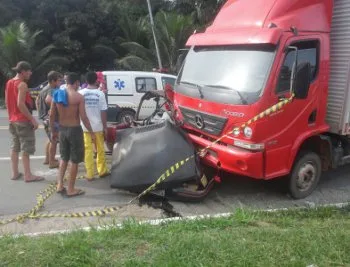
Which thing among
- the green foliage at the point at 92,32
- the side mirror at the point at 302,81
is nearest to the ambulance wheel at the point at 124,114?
the side mirror at the point at 302,81

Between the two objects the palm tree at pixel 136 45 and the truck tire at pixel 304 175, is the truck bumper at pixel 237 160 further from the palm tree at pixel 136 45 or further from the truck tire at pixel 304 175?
the palm tree at pixel 136 45

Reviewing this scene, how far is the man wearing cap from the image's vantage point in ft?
21.8

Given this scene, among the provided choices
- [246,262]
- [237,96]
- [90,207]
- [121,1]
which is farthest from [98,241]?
Result: [121,1]

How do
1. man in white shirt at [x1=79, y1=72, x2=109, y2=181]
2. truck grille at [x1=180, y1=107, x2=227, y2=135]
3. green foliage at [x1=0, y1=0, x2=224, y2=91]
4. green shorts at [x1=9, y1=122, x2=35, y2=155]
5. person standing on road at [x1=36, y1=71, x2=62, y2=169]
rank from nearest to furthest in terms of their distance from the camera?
truck grille at [x1=180, y1=107, x2=227, y2=135] → green shorts at [x1=9, y1=122, x2=35, y2=155] → man in white shirt at [x1=79, y1=72, x2=109, y2=181] → person standing on road at [x1=36, y1=71, x2=62, y2=169] → green foliage at [x1=0, y1=0, x2=224, y2=91]

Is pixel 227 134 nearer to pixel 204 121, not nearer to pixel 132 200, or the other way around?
pixel 204 121

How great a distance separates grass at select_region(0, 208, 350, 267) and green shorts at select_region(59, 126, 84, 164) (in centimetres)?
190

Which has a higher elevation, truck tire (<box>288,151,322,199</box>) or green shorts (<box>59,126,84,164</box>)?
green shorts (<box>59,126,84,164</box>)

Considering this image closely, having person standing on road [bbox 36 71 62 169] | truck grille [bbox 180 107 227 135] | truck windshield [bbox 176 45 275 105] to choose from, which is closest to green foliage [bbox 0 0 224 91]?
person standing on road [bbox 36 71 62 169]

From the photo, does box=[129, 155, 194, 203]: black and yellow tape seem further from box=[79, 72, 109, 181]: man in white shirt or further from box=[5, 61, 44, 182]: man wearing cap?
box=[5, 61, 44, 182]: man wearing cap

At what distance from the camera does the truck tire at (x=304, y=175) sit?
20.1 feet

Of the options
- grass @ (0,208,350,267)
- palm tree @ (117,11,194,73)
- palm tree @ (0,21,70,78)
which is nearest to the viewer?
grass @ (0,208,350,267)

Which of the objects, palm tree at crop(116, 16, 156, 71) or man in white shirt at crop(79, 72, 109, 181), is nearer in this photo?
man in white shirt at crop(79, 72, 109, 181)

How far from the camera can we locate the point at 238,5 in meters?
6.61

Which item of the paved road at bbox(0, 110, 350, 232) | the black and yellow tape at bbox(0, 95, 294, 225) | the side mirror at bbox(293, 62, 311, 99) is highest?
the side mirror at bbox(293, 62, 311, 99)
